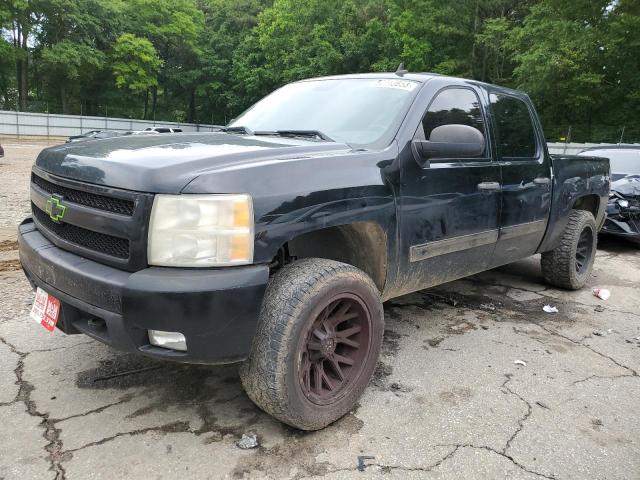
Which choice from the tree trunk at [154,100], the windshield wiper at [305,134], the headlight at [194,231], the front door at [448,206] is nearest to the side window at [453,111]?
the front door at [448,206]

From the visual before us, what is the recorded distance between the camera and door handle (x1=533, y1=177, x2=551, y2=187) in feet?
13.4

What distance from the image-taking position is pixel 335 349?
2619 mm

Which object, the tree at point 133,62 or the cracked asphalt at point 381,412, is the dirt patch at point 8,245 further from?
the tree at point 133,62

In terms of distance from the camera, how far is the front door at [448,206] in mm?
2939

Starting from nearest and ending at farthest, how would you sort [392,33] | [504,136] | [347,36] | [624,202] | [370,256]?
[370,256]
[504,136]
[624,202]
[392,33]
[347,36]

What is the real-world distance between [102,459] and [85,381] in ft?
2.54

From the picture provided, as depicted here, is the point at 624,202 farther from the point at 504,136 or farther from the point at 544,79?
the point at 544,79

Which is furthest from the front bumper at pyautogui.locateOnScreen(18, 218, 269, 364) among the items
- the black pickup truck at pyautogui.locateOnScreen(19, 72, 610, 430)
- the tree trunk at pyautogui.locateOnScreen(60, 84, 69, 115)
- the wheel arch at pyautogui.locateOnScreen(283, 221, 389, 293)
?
the tree trunk at pyautogui.locateOnScreen(60, 84, 69, 115)

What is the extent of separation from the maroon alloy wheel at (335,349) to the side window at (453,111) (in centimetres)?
117

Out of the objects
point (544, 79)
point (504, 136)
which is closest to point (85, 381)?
point (504, 136)

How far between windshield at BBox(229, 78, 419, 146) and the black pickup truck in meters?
0.01

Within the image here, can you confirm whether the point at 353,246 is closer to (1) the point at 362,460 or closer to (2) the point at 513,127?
(1) the point at 362,460

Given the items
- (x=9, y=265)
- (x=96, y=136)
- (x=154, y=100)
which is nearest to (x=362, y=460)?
(x=9, y=265)

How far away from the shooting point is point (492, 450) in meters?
2.38
